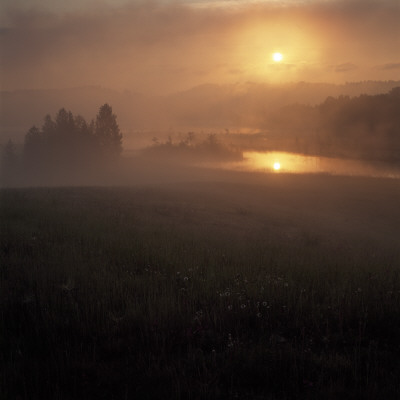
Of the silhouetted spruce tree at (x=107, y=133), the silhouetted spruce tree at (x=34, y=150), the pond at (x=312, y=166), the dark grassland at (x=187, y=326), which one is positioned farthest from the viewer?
the silhouetted spruce tree at (x=34, y=150)

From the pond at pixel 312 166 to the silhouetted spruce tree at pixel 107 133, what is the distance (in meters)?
29.8

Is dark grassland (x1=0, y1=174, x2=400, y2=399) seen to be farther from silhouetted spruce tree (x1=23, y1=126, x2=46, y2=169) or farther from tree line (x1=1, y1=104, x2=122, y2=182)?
silhouetted spruce tree (x1=23, y1=126, x2=46, y2=169)

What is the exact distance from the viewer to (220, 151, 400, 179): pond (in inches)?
2995

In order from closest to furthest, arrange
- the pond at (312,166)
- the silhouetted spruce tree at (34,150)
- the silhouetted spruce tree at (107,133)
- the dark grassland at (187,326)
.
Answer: the dark grassland at (187,326) < the pond at (312,166) < the silhouetted spruce tree at (107,133) < the silhouetted spruce tree at (34,150)

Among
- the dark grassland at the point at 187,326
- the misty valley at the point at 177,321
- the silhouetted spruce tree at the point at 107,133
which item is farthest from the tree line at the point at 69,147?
the dark grassland at the point at 187,326

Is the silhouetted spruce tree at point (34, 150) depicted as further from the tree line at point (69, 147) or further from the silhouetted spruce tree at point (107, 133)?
the silhouetted spruce tree at point (107, 133)

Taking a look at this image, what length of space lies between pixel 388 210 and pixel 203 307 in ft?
143

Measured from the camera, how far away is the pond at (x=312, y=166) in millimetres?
76062

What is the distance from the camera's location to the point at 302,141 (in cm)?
12281

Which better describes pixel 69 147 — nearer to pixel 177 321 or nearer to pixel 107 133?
pixel 107 133

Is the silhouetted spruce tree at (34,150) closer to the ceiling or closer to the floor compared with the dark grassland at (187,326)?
closer to the ceiling

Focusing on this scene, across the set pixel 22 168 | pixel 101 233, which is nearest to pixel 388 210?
pixel 101 233

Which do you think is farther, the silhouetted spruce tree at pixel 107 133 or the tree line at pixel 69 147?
the tree line at pixel 69 147

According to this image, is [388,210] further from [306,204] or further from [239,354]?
[239,354]
